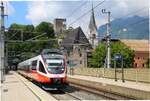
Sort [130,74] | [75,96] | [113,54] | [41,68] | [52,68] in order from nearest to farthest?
[75,96] < [52,68] < [41,68] < [130,74] < [113,54]

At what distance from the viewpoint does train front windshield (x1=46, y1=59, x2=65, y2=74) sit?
1206 inches

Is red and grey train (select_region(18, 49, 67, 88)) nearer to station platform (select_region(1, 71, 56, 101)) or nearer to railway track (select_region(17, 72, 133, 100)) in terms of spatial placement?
railway track (select_region(17, 72, 133, 100))

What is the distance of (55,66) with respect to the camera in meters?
30.8

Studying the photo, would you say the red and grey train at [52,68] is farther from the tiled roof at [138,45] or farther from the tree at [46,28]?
the tiled roof at [138,45]

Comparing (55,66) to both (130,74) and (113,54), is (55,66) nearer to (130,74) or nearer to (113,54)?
(130,74)

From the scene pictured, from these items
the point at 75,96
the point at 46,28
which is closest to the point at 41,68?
the point at 75,96

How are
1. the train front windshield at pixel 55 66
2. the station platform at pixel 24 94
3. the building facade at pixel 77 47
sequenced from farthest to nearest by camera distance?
the building facade at pixel 77 47 → the train front windshield at pixel 55 66 → the station platform at pixel 24 94

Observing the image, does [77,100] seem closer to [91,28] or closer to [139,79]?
[139,79]

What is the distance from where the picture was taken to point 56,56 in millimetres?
31281

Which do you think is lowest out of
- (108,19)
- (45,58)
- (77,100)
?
(77,100)

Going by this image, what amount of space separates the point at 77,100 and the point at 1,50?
24.4 feet

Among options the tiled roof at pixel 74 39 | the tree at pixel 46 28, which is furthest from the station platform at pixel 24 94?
the tiled roof at pixel 74 39

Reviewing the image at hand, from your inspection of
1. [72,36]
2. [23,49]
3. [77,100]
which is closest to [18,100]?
[77,100]

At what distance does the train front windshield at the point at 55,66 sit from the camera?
100ft
